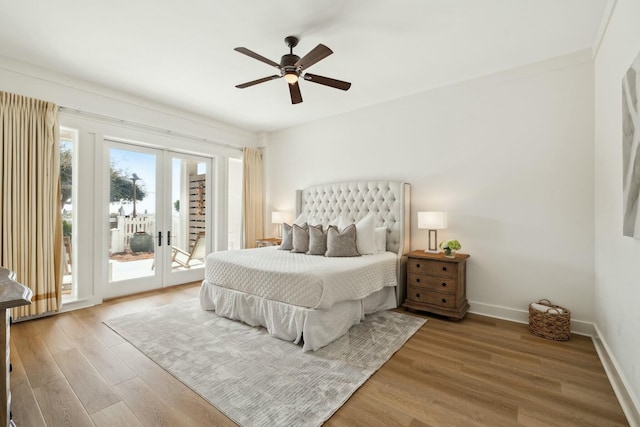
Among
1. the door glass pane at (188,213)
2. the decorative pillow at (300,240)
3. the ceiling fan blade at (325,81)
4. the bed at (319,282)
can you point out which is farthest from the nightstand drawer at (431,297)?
→ the door glass pane at (188,213)

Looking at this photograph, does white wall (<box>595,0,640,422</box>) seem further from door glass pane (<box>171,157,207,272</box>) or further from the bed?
door glass pane (<box>171,157,207,272</box>)

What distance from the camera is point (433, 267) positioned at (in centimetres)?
332

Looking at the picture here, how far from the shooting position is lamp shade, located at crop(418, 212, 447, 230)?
3.41m

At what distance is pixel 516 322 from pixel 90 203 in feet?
17.6

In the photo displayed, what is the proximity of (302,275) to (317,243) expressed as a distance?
1.11 metres

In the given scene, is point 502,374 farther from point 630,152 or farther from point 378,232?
point 378,232

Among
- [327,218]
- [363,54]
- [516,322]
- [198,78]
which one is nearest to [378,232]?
[327,218]

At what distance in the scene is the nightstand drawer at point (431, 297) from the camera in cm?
322

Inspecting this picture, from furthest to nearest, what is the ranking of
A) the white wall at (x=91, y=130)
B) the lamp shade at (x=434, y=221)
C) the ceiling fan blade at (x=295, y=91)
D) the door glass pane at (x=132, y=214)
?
the door glass pane at (x=132, y=214) → the lamp shade at (x=434, y=221) → the white wall at (x=91, y=130) → the ceiling fan blade at (x=295, y=91)

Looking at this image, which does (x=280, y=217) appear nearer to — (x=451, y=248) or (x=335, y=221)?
(x=335, y=221)

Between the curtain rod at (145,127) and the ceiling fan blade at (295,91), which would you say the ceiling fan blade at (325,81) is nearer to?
the ceiling fan blade at (295,91)

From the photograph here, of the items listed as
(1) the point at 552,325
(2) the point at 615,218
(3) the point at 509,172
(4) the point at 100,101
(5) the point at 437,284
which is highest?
(4) the point at 100,101

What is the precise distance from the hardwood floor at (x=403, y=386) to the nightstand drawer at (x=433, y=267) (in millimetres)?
640

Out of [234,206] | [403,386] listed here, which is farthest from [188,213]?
[403,386]
